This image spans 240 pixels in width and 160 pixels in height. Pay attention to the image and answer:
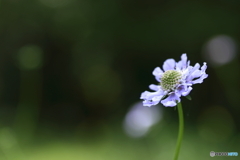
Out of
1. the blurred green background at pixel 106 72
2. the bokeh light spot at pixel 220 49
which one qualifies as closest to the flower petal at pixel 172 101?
the blurred green background at pixel 106 72

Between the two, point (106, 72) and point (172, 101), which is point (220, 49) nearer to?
point (106, 72)

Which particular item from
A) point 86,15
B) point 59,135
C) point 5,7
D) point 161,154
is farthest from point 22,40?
point 161,154

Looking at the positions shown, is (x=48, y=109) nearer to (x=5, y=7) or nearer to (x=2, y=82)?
(x=2, y=82)

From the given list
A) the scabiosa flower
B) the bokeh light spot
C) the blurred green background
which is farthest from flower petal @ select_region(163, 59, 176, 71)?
the bokeh light spot

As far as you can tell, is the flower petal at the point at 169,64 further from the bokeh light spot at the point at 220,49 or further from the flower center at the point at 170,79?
the bokeh light spot at the point at 220,49

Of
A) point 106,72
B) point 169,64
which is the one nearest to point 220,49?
point 106,72
